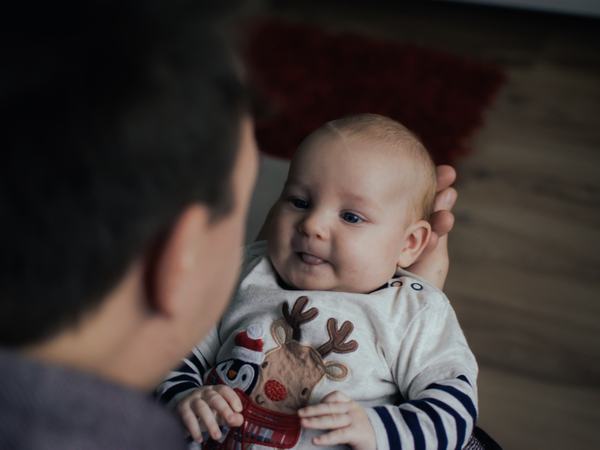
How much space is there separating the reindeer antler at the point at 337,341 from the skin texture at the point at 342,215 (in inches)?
2.6

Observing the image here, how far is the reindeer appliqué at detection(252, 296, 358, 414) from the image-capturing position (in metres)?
0.89

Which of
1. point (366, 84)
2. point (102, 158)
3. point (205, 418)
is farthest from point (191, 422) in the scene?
point (366, 84)

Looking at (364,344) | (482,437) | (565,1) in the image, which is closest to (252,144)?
(364,344)

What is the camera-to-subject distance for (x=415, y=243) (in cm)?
109

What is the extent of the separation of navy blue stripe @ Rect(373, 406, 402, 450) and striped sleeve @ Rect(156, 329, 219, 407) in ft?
0.74

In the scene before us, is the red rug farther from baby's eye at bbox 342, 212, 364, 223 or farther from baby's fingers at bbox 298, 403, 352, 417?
baby's fingers at bbox 298, 403, 352, 417

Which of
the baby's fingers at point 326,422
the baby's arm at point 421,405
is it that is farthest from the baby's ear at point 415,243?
the baby's fingers at point 326,422

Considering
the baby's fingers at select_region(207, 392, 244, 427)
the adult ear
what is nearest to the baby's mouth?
the baby's fingers at select_region(207, 392, 244, 427)

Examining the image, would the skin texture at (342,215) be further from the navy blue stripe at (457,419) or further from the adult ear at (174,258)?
the adult ear at (174,258)

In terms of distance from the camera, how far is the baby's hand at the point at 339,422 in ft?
2.65

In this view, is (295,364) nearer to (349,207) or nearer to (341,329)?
(341,329)

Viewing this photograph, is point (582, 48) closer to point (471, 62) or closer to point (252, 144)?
point (471, 62)

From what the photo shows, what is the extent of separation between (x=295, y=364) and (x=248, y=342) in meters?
0.06

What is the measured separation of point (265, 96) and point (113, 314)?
21cm
